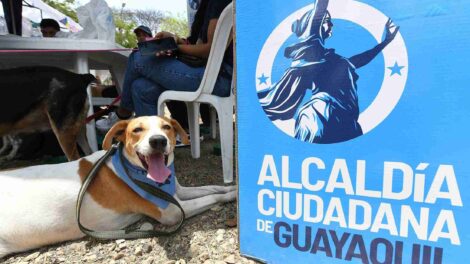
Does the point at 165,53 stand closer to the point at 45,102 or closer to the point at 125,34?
the point at 45,102

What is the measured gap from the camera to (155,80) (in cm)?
292

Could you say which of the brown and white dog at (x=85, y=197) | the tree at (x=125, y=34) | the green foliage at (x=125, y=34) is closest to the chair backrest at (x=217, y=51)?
the brown and white dog at (x=85, y=197)

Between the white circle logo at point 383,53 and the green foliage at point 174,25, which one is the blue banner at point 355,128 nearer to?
the white circle logo at point 383,53

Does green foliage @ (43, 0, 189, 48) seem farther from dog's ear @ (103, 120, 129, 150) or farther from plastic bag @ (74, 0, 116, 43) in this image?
dog's ear @ (103, 120, 129, 150)

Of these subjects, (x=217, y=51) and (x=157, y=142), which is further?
(x=217, y=51)

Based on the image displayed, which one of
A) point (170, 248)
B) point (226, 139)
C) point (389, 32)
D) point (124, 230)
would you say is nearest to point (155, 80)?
point (226, 139)

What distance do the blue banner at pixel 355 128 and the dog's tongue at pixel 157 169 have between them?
0.62 m

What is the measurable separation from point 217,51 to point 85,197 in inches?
54.9

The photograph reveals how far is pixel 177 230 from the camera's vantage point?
210 centimetres

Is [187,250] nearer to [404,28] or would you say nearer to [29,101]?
[404,28]

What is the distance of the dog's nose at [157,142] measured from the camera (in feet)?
6.48

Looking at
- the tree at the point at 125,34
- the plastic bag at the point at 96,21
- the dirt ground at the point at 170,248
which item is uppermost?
the tree at the point at 125,34

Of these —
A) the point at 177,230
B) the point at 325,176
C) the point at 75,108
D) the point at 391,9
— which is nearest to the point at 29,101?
the point at 75,108

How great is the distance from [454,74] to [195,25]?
2.67m
